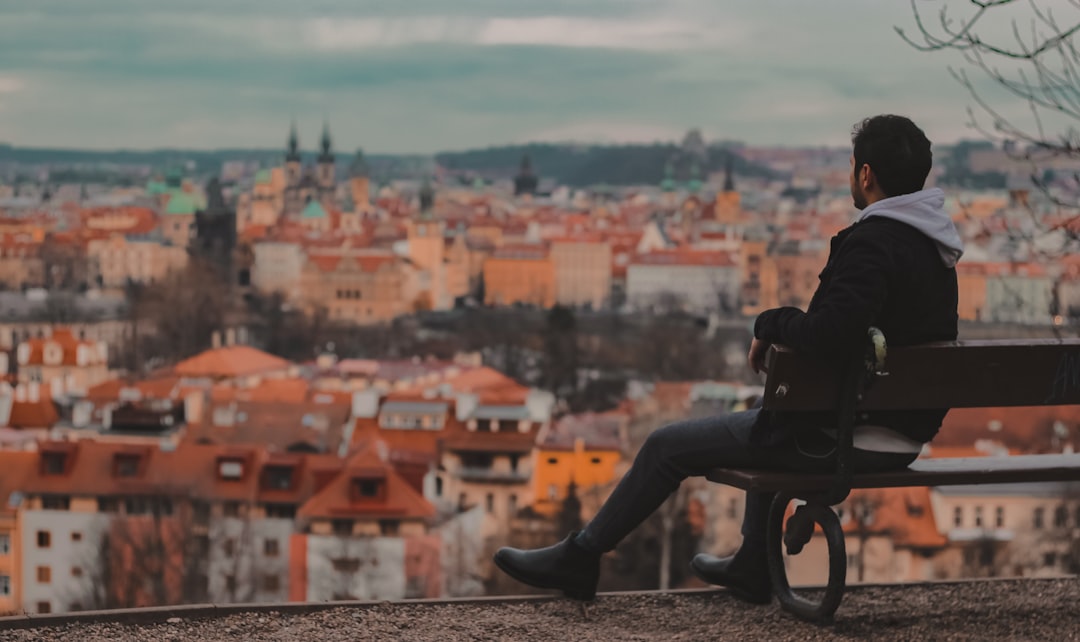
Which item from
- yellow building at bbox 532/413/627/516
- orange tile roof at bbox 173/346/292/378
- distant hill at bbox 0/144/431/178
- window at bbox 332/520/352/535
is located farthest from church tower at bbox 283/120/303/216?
window at bbox 332/520/352/535

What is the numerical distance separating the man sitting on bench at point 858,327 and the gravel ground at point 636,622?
0.10 meters

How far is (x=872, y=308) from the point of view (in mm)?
2160

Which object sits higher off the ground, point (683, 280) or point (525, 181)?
point (525, 181)

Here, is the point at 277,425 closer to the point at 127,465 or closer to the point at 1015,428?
the point at 127,465

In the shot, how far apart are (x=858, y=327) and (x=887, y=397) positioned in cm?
15

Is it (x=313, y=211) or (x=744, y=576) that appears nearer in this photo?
(x=744, y=576)

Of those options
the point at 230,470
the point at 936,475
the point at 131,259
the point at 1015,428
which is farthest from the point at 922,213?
the point at 131,259

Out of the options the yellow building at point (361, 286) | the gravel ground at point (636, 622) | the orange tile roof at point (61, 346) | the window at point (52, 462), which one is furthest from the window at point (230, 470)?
the yellow building at point (361, 286)

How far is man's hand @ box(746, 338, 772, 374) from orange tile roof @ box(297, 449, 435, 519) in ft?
58.6

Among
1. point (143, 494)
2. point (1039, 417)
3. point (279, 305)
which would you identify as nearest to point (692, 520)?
point (1039, 417)

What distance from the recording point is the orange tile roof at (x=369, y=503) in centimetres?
2028

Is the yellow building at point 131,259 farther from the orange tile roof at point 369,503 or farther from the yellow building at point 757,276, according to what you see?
the orange tile roof at point 369,503

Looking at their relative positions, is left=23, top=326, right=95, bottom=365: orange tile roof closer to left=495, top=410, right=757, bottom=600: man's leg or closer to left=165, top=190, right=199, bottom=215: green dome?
left=165, top=190, right=199, bottom=215: green dome

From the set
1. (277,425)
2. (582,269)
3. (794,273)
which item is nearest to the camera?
(277,425)
